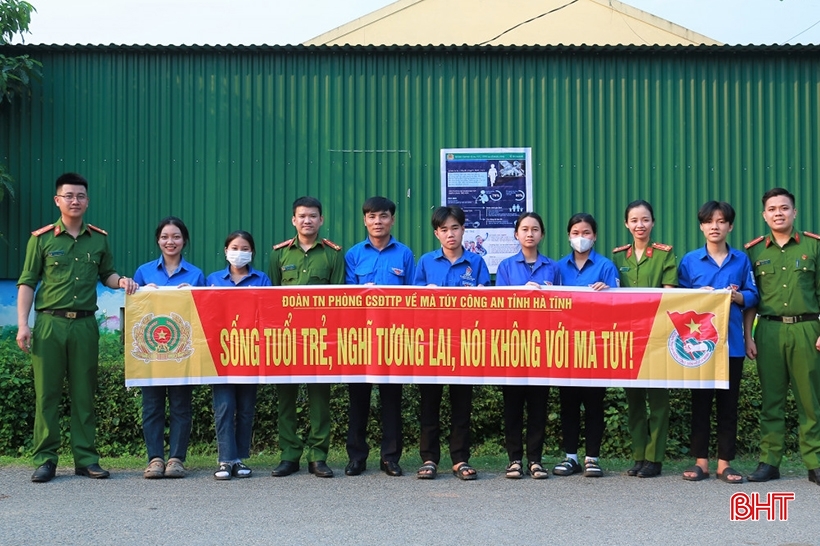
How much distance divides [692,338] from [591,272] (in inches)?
33.6

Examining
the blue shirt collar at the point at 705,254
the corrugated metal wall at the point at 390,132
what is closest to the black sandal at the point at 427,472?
the blue shirt collar at the point at 705,254

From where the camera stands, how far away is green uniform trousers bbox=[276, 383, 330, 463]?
643 centimetres

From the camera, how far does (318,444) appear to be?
6.42 metres

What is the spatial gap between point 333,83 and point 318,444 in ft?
17.5

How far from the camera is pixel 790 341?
6.18 metres

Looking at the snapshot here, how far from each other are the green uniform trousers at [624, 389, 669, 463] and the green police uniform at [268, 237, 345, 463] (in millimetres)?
2246

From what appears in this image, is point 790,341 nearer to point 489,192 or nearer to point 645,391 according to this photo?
point 645,391

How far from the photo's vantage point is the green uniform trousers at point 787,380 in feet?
20.2

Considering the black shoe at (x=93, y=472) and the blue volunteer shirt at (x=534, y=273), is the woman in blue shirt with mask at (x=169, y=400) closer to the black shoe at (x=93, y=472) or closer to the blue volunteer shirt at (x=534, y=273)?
the black shoe at (x=93, y=472)

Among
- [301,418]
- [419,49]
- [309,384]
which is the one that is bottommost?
[301,418]

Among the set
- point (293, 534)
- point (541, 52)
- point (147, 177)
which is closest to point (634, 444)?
point (293, 534)

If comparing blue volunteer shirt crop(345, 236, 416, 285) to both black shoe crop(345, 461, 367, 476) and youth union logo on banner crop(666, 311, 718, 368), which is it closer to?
black shoe crop(345, 461, 367, 476)

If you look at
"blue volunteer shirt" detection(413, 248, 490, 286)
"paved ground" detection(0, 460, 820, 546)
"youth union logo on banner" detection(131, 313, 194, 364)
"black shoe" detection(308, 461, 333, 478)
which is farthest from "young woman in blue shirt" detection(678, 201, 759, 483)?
"youth union logo on banner" detection(131, 313, 194, 364)

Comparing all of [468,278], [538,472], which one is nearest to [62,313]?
[468,278]
